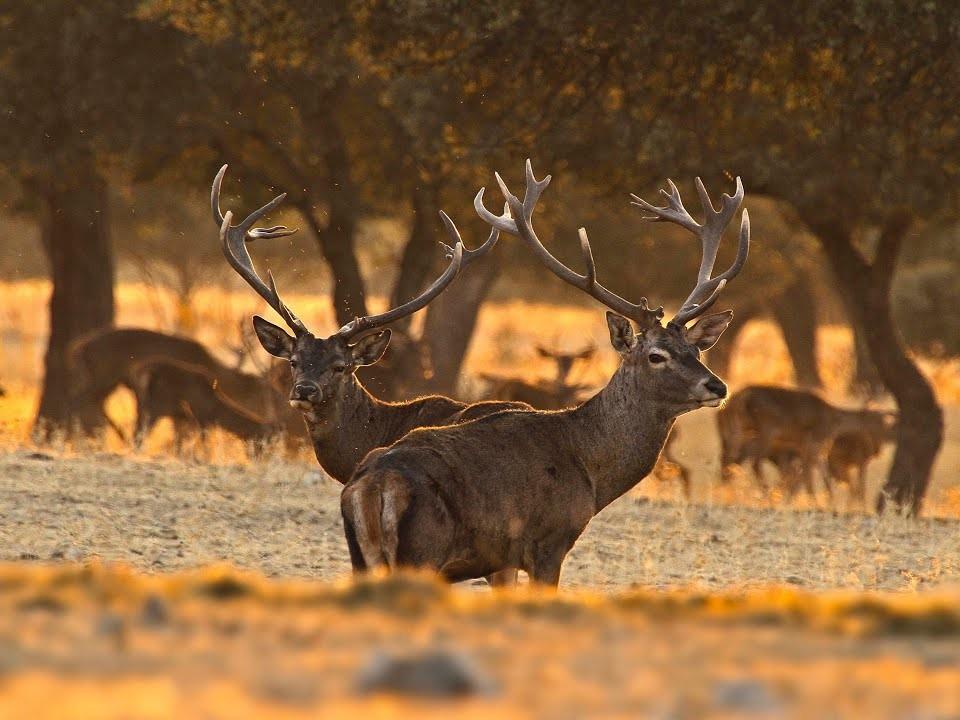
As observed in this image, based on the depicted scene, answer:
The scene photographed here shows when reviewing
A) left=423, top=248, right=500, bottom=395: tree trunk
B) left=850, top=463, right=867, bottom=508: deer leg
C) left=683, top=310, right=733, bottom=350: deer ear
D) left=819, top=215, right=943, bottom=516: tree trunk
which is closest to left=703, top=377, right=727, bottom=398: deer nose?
left=683, top=310, right=733, bottom=350: deer ear

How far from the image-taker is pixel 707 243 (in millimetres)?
10617

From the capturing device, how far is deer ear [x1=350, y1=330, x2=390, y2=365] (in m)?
10.4

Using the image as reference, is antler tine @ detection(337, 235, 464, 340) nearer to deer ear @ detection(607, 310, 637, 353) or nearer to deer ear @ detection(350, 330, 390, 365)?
deer ear @ detection(350, 330, 390, 365)

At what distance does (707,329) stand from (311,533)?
321cm

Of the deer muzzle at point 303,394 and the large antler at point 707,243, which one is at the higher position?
the large antler at point 707,243

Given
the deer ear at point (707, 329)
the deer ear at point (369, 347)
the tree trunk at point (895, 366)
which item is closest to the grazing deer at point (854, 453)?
the tree trunk at point (895, 366)

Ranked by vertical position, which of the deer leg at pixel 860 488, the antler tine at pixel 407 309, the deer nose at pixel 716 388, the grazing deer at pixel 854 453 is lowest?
the deer leg at pixel 860 488

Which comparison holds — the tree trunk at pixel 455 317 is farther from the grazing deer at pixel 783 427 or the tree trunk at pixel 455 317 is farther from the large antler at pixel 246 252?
the large antler at pixel 246 252

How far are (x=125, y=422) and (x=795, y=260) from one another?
13797mm

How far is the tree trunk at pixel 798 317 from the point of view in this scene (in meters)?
33.6

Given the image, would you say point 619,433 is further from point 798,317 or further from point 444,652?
point 798,317

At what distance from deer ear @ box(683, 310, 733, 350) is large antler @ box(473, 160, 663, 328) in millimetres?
330

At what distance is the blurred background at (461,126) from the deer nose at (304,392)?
16.3 feet

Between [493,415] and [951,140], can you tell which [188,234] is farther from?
[493,415]
